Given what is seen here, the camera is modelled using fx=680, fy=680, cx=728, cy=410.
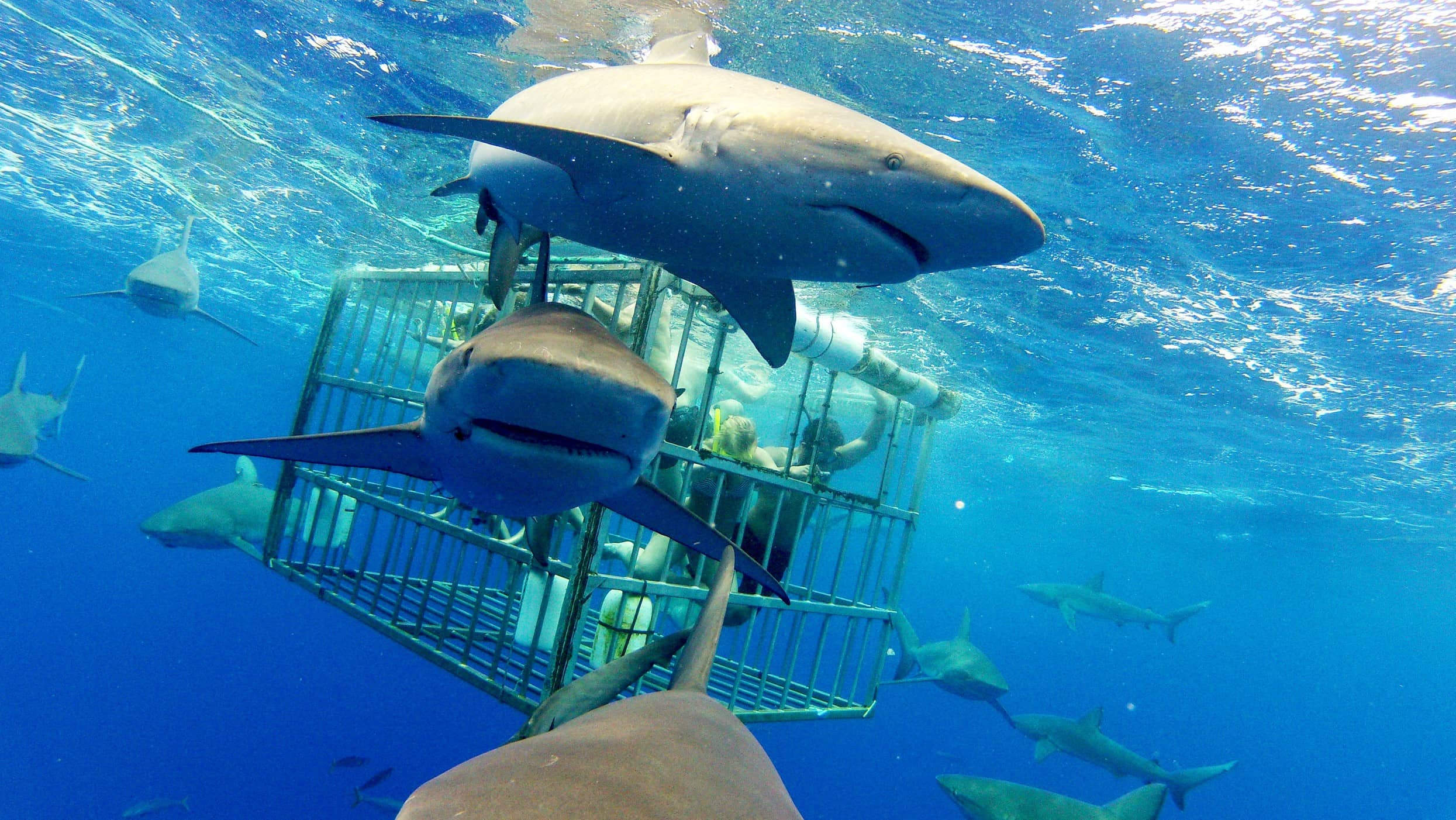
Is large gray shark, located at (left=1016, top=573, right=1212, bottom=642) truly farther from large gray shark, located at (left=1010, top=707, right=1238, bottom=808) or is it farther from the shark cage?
the shark cage

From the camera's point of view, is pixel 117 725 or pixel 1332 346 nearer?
pixel 1332 346

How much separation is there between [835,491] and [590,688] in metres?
4.38

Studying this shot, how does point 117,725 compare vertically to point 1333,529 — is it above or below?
below

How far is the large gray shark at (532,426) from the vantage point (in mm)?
1946

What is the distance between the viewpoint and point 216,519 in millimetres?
8453

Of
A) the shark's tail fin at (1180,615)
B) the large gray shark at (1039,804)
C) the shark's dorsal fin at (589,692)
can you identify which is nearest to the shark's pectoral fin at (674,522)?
the shark's dorsal fin at (589,692)

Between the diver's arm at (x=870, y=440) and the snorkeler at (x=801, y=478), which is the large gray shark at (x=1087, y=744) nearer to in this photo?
the diver's arm at (x=870, y=440)

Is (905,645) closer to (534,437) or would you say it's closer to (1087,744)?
(1087,744)

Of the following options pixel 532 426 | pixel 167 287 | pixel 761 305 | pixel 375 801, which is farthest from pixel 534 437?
pixel 375 801

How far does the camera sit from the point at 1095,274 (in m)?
12.2

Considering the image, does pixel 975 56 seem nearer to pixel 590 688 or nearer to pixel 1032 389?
pixel 590 688

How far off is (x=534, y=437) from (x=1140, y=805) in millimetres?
9033

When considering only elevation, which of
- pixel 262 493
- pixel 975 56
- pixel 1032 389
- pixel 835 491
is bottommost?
pixel 262 493

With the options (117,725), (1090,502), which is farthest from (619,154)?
(117,725)
